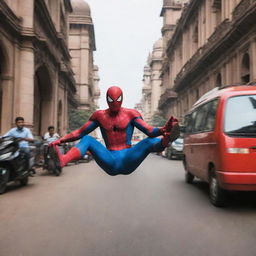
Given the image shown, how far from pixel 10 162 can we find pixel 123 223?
4.17 m

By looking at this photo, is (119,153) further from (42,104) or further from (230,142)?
(42,104)

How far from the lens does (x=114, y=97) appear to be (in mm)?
3703

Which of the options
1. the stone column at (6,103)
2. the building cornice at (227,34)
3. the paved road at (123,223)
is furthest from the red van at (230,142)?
the stone column at (6,103)

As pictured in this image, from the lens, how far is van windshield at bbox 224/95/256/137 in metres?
5.82

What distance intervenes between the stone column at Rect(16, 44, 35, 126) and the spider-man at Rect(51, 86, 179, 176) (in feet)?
48.0

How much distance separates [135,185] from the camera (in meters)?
8.97

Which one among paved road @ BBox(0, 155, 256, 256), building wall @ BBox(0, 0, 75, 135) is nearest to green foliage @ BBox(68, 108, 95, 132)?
building wall @ BBox(0, 0, 75, 135)

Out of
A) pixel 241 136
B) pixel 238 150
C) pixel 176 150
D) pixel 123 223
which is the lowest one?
pixel 123 223

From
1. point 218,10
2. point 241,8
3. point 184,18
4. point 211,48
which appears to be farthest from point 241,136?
point 184,18

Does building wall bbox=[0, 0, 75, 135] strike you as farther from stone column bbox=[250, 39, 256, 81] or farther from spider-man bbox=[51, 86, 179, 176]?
spider-man bbox=[51, 86, 179, 176]

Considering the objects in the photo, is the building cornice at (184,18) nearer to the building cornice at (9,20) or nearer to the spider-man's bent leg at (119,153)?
the building cornice at (9,20)

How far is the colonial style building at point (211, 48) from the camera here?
1867cm

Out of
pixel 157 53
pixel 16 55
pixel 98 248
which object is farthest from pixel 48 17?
pixel 157 53

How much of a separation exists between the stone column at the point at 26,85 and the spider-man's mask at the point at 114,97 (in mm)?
14896
